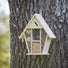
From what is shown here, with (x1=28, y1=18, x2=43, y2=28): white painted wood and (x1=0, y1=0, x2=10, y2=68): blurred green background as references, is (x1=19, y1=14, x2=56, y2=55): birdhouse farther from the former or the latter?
(x1=0, y1=0, x2=10, y2=68): blurred green background

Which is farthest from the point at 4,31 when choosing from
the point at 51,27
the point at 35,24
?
the point at 35,24

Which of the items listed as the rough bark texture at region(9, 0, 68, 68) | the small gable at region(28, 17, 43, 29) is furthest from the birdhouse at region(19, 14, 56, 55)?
the rough bark texture at region(9, 0, 68, 68)

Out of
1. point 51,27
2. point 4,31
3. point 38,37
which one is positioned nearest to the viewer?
point 38,37

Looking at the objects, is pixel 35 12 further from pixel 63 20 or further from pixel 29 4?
pixel 63 20

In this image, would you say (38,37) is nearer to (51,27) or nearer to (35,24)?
(35,24)

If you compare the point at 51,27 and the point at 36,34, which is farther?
the point at 51,27

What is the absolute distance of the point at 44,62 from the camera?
6.44ft

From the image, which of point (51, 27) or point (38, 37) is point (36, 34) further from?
point (51, 27)

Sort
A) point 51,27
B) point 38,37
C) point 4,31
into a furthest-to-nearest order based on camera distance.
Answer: point 4,31 < point 51,27 < point 38,37

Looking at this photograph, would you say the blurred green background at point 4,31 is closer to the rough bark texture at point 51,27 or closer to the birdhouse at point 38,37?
the rough bark texture at point 51,27

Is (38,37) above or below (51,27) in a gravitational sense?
below

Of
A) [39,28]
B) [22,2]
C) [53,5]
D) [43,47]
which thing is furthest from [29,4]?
[43,47]

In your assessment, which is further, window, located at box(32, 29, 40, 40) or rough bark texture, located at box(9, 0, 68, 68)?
rough bark texture, located at box(9, 0, 68, 68)

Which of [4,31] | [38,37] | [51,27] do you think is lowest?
[38,37]
